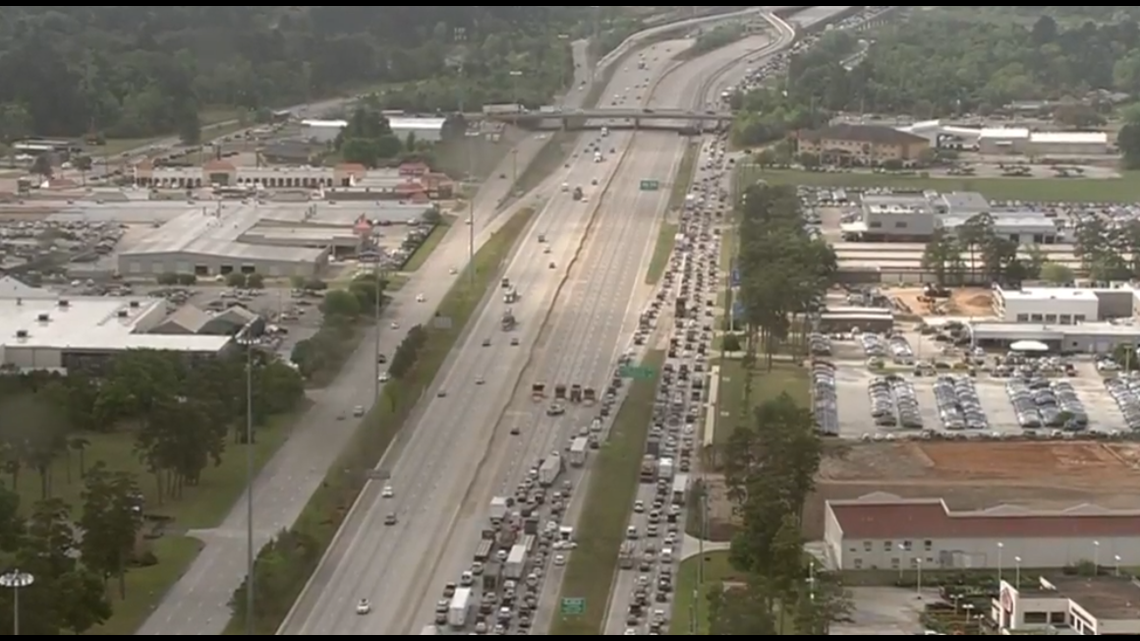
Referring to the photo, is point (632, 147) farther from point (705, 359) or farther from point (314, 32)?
point (705, 359)

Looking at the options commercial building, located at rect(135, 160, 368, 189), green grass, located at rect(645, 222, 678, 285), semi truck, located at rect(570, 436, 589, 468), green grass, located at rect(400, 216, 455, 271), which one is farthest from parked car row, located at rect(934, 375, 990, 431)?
commercial building, located at rect(135, 160, 368, 189)

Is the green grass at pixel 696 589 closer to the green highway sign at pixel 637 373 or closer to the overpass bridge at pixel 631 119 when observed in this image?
the green highway sign at pixel 637 373

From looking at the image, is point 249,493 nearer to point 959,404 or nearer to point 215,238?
point 959,404

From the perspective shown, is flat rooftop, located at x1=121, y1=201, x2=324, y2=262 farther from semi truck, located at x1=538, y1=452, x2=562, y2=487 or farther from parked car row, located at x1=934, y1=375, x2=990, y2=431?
semi truck, located at x1=538, y1=452, x2=562, y2=487

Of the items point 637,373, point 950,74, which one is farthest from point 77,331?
point 950,74

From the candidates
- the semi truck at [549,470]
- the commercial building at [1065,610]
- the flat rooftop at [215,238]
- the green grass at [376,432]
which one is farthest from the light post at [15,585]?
the flat rooftop at [215,238]

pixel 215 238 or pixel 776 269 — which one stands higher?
pixel 776 269

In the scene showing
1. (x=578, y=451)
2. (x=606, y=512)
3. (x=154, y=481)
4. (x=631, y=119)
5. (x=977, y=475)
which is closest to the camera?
(x=606, y=512)
